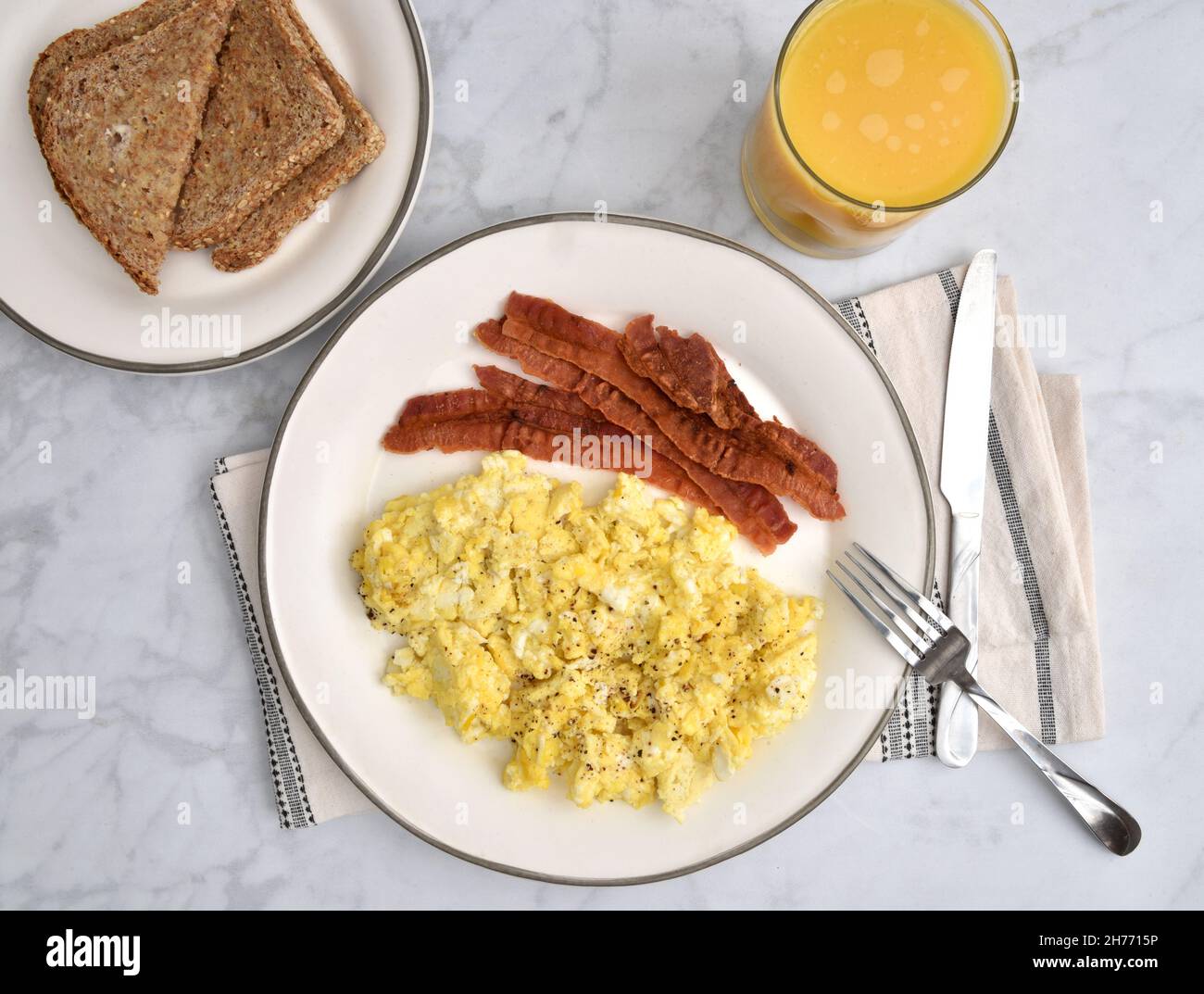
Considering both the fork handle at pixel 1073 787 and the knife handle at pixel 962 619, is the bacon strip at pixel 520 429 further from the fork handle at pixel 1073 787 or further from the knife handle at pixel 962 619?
the fork handle at pixel 1073 787

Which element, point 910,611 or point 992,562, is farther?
point 992,562

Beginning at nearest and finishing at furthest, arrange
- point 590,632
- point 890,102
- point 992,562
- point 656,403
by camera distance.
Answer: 1. point 890,102
2. point 590,632
3. point 656,403
4. point 992,562

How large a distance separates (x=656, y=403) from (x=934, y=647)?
0.91 metres

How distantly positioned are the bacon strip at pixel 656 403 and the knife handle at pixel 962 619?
34 centimetres

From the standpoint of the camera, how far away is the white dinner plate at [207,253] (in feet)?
6.88

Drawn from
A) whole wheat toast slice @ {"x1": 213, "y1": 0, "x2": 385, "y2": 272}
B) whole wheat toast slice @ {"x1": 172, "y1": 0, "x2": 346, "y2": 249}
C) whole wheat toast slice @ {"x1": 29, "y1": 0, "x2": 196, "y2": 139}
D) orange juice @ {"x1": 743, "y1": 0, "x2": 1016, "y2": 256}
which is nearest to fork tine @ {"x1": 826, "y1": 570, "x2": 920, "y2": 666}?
orange juice @ {"x1": 743, "y1": 0, "x2": 1016, "y2": 256}

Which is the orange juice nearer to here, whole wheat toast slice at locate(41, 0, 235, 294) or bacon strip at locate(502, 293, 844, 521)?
bacon strip at locate(502, 293, 844, 521)

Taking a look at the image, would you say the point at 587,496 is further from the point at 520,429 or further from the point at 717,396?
the point at 717,396

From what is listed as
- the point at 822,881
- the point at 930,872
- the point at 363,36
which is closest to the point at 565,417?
the point at 363,36

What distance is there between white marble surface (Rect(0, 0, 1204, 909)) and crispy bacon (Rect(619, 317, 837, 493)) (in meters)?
0.40

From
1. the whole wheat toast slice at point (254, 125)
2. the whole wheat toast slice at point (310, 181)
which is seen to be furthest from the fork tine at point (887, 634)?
the whole wheat toast slice at point (254, 125)

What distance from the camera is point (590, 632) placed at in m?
2.08

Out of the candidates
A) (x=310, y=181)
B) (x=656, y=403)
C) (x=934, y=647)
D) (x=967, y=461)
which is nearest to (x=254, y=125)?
(x=310, y=181)
